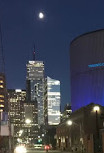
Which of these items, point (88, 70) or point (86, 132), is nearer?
point (86, 132)

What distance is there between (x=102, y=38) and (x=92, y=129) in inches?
2158

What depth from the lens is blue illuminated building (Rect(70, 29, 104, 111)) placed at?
152 meters

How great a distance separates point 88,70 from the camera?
158 meters

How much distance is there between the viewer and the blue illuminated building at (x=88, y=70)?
499 ft

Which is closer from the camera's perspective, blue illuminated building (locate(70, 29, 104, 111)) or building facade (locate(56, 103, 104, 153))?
building facade (locate(56, 103, 104, 153))

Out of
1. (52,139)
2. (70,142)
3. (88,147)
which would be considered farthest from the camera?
(52,139)

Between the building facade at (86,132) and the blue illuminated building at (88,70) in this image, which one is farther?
the blue illuminated building at (88,70)

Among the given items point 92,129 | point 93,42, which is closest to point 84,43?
point 93,42

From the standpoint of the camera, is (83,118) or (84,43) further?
(84,43)

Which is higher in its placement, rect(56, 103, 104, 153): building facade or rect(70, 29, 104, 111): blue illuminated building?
rect(70, 29, 104, 111): blue illuminated building

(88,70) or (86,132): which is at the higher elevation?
(88,70)

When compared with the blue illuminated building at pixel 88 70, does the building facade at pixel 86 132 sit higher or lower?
lower

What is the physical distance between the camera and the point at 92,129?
109m

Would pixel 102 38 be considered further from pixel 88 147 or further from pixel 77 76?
pixel 88 147
